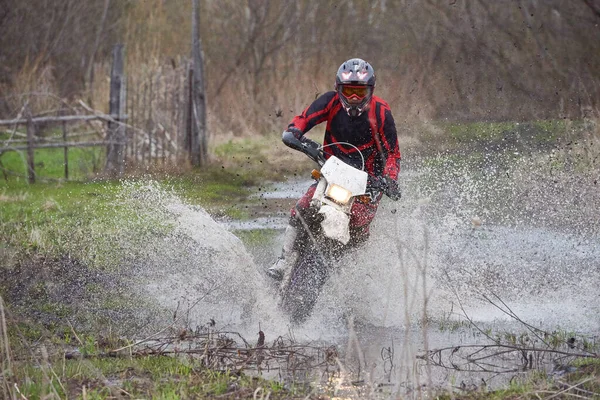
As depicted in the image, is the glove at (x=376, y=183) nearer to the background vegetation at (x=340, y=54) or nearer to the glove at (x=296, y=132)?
the glove at (x=296, y=132)

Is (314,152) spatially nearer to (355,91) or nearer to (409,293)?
(355,91)

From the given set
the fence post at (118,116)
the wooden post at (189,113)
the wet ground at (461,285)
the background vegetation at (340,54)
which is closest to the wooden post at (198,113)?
the wooden post at (189,113)

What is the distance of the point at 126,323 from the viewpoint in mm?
7176

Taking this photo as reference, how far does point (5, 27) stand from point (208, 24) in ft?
18.5

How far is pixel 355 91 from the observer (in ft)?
25.0

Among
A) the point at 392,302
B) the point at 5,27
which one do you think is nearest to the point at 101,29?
the point at 5,27

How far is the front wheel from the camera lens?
A: 738 cm

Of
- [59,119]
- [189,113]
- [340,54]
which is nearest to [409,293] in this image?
[59,119]

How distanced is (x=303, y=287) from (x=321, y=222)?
2.31 ft

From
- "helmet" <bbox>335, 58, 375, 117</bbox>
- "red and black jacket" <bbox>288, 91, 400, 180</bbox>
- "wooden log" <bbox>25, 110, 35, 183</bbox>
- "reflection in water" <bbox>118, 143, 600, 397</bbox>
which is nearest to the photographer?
"reflection in water" <bbox>118, 143, 600, 397</bbox>

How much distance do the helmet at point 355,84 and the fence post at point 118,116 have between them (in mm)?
9340

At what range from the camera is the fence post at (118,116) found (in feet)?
54.4

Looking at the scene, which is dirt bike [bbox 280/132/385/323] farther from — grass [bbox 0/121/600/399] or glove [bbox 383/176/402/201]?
grass [bbox 0/121/600/399]

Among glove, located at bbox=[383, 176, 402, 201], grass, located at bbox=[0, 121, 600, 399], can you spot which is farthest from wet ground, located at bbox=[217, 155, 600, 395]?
glove, located at bbox=[383, 176, 402, 201]
